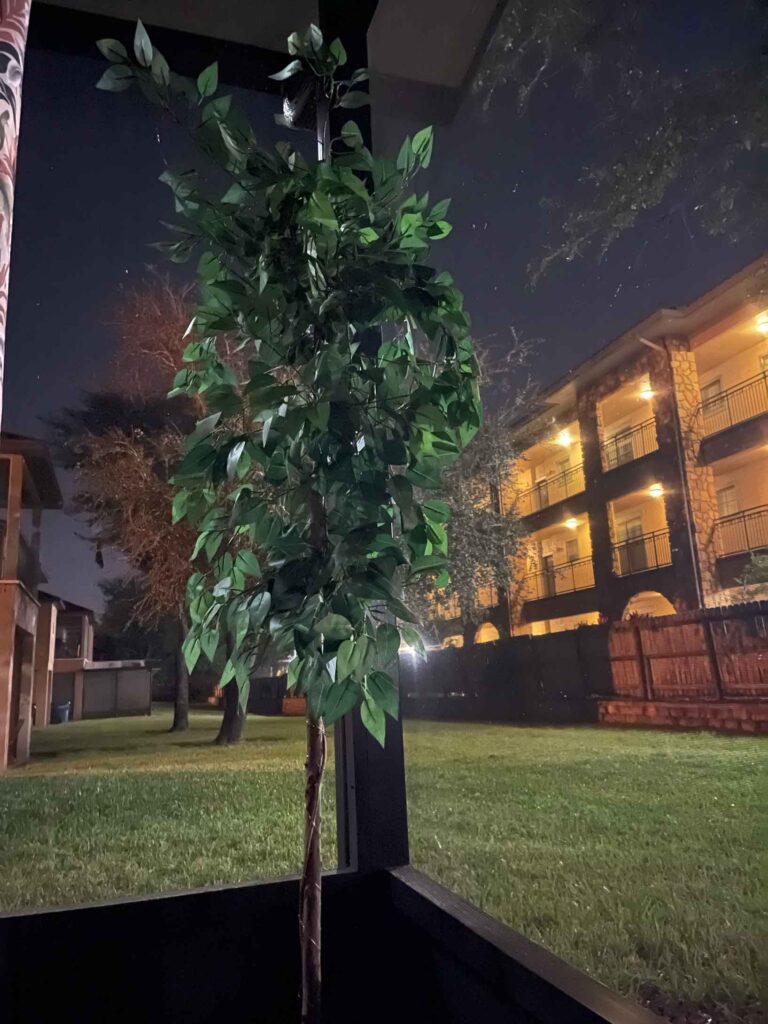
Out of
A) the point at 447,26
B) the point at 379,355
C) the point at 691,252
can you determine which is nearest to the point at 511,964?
the point at 379,355

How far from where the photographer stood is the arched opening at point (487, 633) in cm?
148

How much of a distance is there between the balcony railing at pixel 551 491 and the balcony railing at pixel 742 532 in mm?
335

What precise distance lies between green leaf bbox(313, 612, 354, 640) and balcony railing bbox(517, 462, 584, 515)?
50 cm

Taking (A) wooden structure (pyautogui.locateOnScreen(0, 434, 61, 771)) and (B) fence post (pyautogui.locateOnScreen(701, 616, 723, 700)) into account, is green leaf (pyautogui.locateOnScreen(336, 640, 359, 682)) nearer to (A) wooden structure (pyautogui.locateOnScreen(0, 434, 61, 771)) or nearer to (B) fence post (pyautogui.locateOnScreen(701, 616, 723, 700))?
(B) fence post (pyautogui.locateOnScreen(701, 616, 723, 700))

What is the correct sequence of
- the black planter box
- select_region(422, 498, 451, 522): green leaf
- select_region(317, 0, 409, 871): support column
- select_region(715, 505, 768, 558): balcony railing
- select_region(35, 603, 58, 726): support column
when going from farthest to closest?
select_region(35, 603, 58, 726): support column
select_region(317, 0, 409, 871): support column
the black planter box
select_region(422, 498, 451, 522): green leaf
select_region(715, 505, 768, 558): balcony railing

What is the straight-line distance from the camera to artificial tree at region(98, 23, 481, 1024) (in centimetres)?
108

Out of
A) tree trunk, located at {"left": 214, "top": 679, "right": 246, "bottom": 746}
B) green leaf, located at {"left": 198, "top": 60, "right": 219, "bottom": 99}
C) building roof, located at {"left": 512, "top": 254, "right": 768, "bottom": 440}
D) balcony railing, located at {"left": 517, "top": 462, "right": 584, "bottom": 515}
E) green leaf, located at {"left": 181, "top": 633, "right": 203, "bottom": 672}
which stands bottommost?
tree trunk, located at {"left": 214, "top": 679, "right": 246, "bottom": 746}

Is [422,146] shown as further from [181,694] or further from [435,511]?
[181,694]

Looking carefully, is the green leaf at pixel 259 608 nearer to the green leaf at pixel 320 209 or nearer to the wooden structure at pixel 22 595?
the green leaf at pixel 320 209

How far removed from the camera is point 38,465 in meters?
1.89

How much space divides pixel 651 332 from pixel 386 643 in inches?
24.7

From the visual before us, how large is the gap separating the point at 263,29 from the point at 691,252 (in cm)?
159

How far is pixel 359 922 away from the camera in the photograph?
5.33 feet

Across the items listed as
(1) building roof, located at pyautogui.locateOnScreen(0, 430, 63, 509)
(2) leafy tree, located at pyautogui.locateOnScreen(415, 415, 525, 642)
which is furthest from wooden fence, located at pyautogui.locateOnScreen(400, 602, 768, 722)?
(1) building roof, located at pyautogui.locateOnScreen(0, 430, 63, 509)
